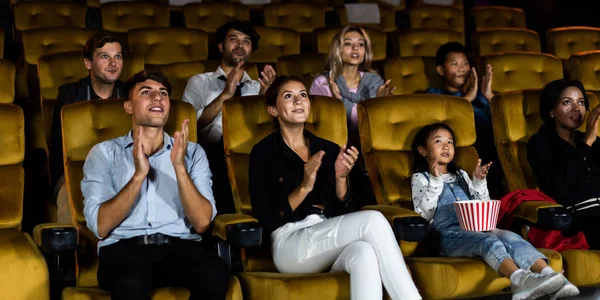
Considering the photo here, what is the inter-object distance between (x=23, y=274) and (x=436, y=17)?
440cm

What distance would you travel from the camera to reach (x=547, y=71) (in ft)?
16.1

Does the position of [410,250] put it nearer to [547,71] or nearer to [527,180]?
[527,180]

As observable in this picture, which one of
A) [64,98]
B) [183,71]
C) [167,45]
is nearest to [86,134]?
[64,98]

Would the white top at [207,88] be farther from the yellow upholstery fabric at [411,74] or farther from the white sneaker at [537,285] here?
the white sneaker at [537,285]

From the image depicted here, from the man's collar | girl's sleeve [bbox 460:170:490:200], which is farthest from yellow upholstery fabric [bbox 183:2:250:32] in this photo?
girl's sleeve [bbox 460:170:490:200]

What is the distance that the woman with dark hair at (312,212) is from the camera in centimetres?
266

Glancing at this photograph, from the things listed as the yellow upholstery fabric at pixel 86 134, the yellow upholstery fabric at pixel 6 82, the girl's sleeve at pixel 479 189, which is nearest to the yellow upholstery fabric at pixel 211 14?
the yellow upholstery fabric at pixel 6 82

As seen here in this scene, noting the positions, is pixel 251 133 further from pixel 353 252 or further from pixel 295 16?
pixel 295 16

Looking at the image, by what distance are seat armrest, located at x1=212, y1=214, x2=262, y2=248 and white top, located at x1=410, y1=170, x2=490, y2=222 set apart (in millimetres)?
753

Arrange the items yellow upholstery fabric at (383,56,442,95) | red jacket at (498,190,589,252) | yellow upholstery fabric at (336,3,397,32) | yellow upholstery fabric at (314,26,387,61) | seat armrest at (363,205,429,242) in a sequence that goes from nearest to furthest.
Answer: seat armrest at (363,205,429,242), red jacket at (498,190,589,252), yellow upholstery fabric at (383,56,442,95), yellow upholstery fabric at (314,26,387,61), yellow upholstery fabric at (336,3,397,32)

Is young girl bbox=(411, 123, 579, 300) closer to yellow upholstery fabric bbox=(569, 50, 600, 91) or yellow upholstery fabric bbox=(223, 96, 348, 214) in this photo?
yellow upholstery fabric bbox=(223, 96, 348, 214)

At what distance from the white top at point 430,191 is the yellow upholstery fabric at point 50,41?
2.29 metres

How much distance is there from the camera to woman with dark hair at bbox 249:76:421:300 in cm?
266

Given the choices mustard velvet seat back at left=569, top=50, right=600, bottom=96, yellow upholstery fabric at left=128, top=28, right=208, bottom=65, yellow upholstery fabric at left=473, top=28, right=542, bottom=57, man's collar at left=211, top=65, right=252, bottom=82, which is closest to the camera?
man's collar at left=211, top=65, right=252, bottom=82
